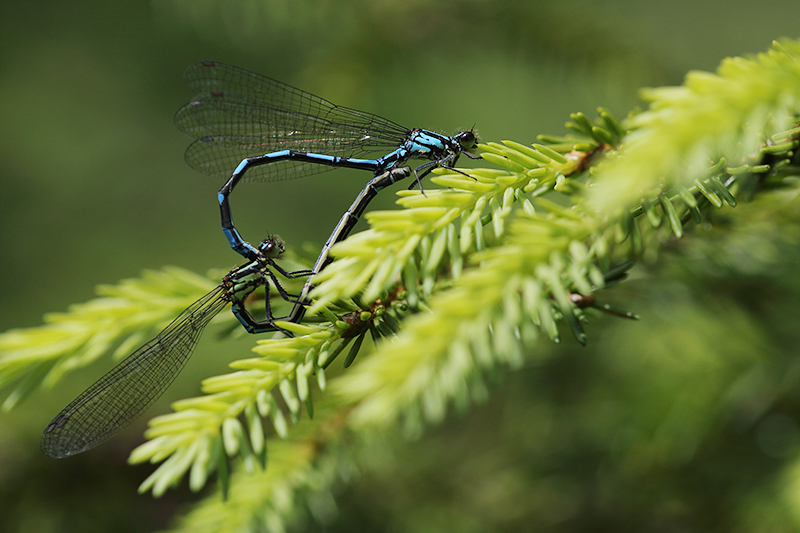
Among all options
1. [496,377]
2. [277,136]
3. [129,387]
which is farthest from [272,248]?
[496,377]

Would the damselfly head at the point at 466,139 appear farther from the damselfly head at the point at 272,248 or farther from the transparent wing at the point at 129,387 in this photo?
the transparent wing at the point at 129,387

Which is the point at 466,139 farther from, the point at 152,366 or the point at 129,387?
the point at 129,387

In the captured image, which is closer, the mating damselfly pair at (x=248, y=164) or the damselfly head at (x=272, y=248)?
the mating damselfly pair at (x=248, y=164)

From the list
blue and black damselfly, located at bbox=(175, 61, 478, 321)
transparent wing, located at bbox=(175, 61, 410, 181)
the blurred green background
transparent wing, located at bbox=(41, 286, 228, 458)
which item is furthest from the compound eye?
transparent wing, located at bbox=(41, 286, 228, 458)

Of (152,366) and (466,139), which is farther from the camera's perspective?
(466,139)

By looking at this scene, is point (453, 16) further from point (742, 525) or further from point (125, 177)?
point (125, 177)

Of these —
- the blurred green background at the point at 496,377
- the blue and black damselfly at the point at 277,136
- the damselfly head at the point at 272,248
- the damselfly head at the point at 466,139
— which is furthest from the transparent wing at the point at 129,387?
the damselfly head at the point at 466,139

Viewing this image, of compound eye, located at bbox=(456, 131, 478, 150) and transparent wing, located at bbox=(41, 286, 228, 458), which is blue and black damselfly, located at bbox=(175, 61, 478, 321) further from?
transparent wing, located at bbox=(41, 286, 228, 458)

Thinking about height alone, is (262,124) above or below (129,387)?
above
